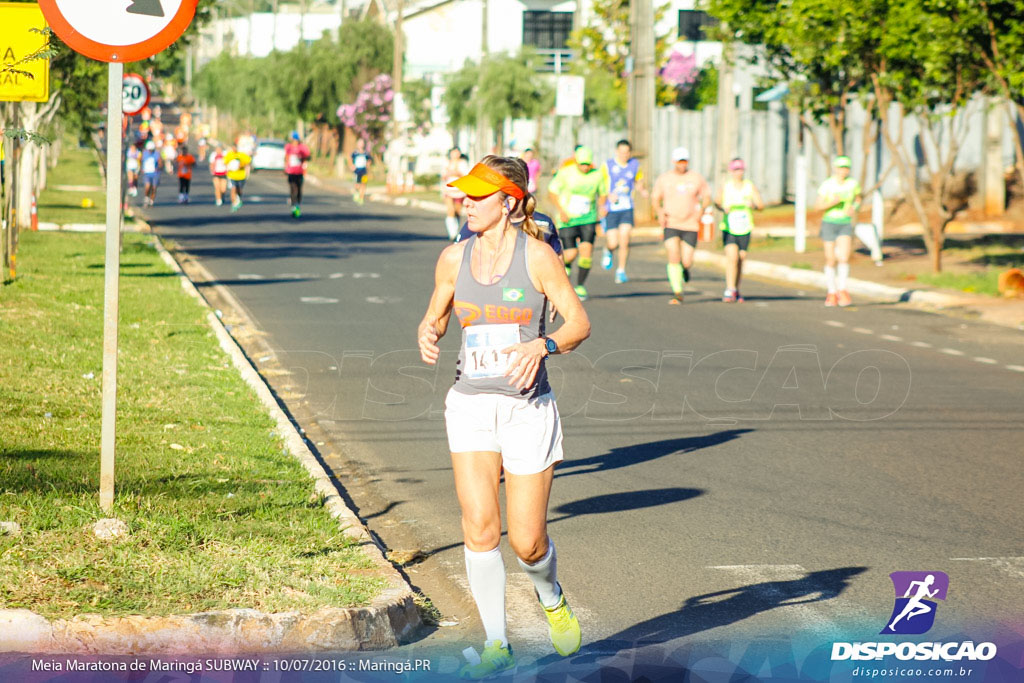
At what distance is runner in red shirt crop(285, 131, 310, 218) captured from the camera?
35000 millimetres

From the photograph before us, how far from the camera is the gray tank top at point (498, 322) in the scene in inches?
208

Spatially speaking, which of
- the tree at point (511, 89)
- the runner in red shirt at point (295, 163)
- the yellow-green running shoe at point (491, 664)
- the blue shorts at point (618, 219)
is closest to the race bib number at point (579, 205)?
the blue shorts at point (618, 219)

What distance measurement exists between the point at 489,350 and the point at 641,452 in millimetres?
4380

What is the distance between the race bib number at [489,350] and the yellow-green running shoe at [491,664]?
939 millimetres

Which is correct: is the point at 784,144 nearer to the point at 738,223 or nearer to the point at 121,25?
the point at 738,223

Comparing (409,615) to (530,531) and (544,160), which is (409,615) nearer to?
(530,531)

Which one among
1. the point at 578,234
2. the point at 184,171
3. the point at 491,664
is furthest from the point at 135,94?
the point at 491,664

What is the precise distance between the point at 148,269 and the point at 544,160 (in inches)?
1299

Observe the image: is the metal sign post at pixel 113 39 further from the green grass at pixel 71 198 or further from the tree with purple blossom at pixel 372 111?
the tree with purple blossom at pixel 372 111

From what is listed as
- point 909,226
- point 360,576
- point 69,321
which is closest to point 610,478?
point 360,576

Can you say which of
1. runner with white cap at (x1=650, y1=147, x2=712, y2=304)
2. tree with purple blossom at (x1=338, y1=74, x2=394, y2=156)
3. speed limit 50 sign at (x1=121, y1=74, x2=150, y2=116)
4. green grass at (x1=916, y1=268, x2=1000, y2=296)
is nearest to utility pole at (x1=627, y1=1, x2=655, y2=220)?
speed limit 50 sign at (x1=121, y1=74, x2=150, y2=116)

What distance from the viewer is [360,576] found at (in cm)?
605

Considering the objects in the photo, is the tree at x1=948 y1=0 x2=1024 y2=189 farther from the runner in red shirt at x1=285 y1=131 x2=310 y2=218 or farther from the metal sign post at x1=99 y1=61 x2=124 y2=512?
the runner in red shirt at x1=285 y1=131 x2=310 y2=218

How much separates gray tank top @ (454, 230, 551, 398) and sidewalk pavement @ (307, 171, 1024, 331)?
12770 mm
